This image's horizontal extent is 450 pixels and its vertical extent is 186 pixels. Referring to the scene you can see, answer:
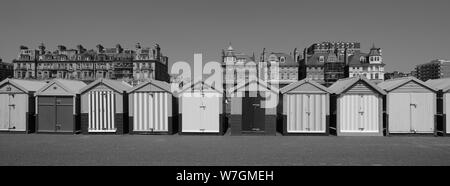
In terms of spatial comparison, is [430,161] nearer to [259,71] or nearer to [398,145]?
[398,145]

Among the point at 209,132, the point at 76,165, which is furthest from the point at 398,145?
the point at 76,165

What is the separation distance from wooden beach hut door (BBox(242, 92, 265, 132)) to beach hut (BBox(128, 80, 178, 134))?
15.2 feet

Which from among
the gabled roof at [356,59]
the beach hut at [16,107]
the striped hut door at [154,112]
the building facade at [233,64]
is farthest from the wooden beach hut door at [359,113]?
the gabled roof at [356,59]

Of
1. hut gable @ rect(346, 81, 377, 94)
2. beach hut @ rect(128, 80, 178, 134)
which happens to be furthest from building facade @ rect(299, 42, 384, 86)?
beach hut @ rect(128, 80, 178, 134)

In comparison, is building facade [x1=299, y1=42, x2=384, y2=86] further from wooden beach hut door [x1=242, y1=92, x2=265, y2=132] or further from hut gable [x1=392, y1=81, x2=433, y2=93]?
wooden beach hut door [x1=242, y1=92, x2=265, y2=132]

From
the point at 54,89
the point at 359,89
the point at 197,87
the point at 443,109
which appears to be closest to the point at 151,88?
the point at 197,87

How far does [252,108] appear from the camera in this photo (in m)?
18.9

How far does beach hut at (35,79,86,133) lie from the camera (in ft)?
62.5

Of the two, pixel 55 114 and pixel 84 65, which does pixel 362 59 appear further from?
pixel 55 114

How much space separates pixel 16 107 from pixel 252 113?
1519 cm

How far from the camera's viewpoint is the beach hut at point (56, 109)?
19062 mm

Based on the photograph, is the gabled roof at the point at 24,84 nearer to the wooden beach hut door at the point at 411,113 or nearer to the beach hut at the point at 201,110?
the beach hut at the point at 201,110

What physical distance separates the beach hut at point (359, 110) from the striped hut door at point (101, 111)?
14.1 metres

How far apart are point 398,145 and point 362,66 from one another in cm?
8057
